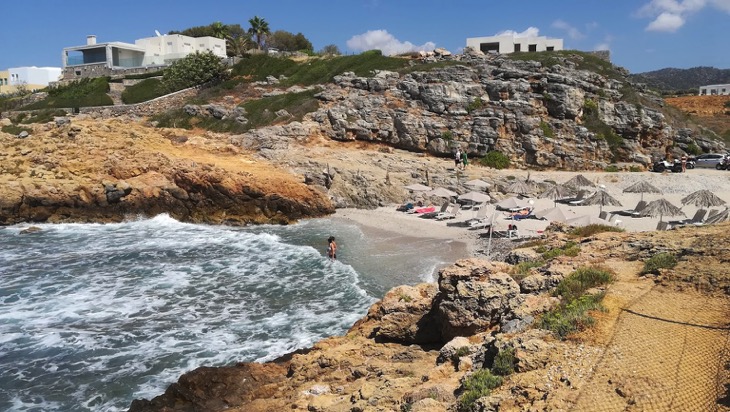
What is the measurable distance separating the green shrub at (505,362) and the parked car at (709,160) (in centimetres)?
4109

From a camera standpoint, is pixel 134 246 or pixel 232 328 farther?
pixel 134 246

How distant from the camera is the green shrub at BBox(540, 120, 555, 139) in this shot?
41000 millimetres

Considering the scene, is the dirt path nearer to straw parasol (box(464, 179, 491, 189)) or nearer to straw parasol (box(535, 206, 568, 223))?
straw parasol (box(535, 206, 568, 223))

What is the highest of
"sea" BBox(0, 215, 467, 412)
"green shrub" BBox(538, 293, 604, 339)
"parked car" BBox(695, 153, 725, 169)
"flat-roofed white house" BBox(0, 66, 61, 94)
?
"flat-roofed white house" BBox(0, 66, 61, 94)

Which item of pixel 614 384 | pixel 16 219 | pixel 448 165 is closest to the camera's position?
pixel 614 384

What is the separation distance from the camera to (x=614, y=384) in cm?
658

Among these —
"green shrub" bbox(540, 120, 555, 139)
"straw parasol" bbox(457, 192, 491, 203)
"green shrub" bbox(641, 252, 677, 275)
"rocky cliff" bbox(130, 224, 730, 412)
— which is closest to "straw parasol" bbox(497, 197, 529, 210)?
"straw parasol" bbox(457, 192, 491, 203)

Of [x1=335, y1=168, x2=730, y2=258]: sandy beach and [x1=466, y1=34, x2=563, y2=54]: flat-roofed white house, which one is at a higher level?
[x1=466, y1=34, x2=563, y2=54]: flat-roofed white house

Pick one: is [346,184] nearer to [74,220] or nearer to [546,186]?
[546,186]

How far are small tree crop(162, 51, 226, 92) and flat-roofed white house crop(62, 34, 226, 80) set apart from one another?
1125 cm

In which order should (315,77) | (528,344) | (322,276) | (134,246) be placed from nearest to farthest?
(528,344)
(322,276)
(134,246)
(315,77)

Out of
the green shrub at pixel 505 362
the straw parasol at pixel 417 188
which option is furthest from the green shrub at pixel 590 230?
the straw parasol at pixel 417 188

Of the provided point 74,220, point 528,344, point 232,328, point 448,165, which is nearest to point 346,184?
point 448,165

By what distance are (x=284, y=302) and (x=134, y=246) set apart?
11.3 meters
